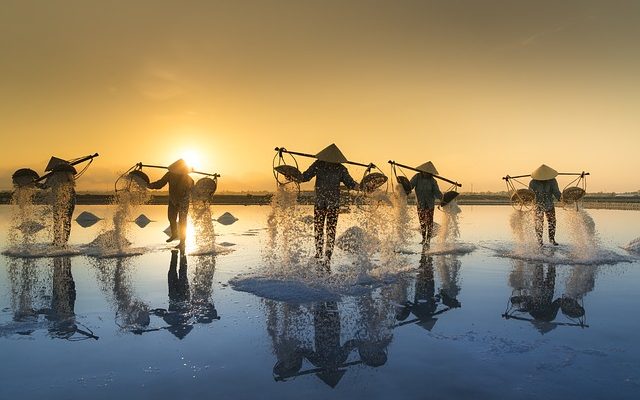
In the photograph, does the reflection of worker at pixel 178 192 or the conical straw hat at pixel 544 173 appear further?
the conical straw hat at pixel 544 173

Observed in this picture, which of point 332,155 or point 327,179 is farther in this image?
point 327,179

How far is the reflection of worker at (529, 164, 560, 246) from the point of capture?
1372 cm

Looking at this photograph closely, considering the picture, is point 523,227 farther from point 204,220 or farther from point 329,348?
point 329,348

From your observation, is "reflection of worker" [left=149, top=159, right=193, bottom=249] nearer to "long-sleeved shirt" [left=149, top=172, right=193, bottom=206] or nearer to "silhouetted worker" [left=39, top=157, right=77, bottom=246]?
"long-sleeved shirt" [left=149, top=172, right=193, bottom=206]

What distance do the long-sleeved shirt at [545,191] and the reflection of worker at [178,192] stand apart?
10.4 metres

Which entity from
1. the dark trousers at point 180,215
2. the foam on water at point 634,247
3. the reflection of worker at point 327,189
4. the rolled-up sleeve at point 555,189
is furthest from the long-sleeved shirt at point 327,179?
the foam on water at point 634,247

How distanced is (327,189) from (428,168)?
520cm

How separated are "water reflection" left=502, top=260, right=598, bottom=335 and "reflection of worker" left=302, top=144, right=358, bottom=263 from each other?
3544mm

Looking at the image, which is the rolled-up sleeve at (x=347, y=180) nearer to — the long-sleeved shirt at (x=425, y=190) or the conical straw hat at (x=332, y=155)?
the conical straw hat at (x=332, y=155)

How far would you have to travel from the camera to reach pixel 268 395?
11.3ft

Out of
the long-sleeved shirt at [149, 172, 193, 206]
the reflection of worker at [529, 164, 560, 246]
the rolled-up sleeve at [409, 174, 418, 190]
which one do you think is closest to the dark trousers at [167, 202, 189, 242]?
the long-sleeved shirt at [149, 172, 193, 206]

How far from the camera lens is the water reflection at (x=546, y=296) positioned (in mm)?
5617

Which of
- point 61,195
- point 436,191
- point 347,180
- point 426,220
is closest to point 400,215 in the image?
point 426,220

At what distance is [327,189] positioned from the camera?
31.2 feet
